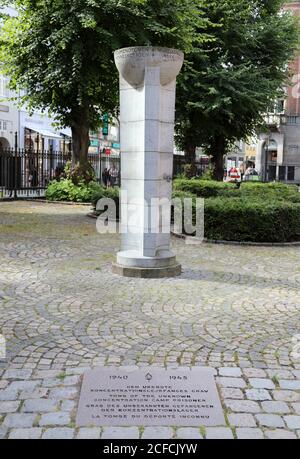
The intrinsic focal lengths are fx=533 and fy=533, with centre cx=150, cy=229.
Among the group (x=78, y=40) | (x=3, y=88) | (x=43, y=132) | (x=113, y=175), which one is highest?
(x=3, y=88)

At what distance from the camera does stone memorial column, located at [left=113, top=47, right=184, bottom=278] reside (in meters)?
8.25

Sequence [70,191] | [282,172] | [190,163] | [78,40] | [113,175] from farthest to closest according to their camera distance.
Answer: [282,172]
[113,175]
[190,163]
[70,191]
[78,40]

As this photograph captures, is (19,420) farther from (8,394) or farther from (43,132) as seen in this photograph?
(43,132)

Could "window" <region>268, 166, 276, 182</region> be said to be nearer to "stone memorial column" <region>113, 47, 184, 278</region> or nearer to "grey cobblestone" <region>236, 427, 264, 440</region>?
"stone memorial column" <region>113, 47, 184, 278</region>

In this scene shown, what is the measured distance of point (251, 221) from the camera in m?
12.1

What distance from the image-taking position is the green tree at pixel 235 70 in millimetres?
24609

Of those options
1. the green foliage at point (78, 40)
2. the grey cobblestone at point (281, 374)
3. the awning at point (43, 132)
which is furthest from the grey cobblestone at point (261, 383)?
the awning at point (43, 132)

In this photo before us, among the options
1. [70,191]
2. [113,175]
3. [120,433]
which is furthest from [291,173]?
[120,433]

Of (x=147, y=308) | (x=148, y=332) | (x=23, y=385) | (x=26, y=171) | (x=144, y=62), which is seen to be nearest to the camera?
(x=23, y=385)

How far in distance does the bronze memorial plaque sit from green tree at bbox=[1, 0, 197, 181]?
1378 centimetres

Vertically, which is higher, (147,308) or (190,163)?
(190,163)

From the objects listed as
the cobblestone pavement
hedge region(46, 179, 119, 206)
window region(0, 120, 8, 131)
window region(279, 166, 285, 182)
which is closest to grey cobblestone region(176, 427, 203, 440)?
the cobblestone pavement

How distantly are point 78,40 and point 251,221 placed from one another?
9.49 meters
